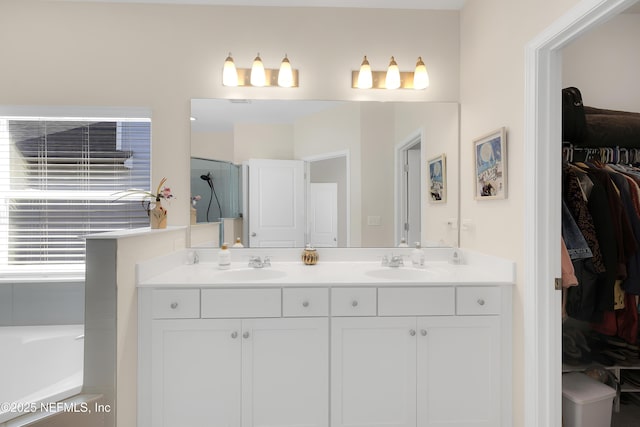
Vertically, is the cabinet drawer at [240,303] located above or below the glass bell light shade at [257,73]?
below

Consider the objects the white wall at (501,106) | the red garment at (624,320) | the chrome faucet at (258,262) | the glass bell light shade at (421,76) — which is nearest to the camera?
the white wall at (501,106)

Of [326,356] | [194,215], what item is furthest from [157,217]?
[326,356]

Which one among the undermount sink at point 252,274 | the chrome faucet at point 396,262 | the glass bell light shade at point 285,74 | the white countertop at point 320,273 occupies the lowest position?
the undermount sink at point 252,274

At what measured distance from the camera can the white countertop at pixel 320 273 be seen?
67.4 inches

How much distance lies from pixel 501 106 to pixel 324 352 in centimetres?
162

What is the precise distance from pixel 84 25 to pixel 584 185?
316 centimetres

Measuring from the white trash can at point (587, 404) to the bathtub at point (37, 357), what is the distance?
2.39 m

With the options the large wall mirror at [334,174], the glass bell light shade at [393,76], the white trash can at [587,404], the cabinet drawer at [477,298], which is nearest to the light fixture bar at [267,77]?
the large wall mirror at [334,174]

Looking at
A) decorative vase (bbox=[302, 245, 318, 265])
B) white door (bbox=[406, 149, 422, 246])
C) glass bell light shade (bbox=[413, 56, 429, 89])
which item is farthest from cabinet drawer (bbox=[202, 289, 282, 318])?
glass bell light shade (bbox=[413, 56, 429, 89])

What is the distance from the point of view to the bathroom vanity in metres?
1.67

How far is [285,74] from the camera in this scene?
2.22 m

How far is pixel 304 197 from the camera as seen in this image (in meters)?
2.34

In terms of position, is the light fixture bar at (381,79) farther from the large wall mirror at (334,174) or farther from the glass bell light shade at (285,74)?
the glass bell light shade at (285,74)

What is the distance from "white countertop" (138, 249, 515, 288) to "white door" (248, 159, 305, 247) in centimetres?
11
